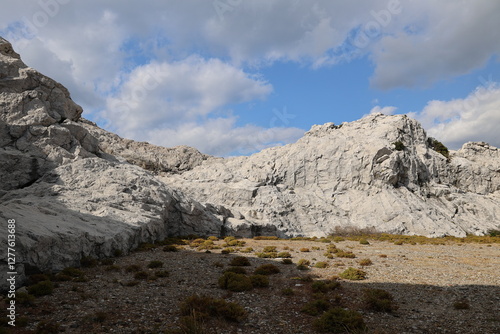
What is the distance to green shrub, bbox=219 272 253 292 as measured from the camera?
1664cm

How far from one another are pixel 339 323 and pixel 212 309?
16.3 ft

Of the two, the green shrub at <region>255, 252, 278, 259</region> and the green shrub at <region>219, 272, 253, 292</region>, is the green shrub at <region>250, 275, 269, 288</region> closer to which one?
the green shrub at <region>219, 272, 253, 292</region>

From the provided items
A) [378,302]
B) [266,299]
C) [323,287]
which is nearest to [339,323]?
[378,302]

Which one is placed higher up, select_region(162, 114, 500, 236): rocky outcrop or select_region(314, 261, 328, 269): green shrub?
select_region(162, 114, 500, 236): rocky outcrop

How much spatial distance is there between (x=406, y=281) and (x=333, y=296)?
20.6 ft

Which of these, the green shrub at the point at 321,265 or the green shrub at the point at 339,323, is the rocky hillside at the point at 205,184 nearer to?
the green shrub at the point at 339,323

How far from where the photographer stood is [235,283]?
55.3ft

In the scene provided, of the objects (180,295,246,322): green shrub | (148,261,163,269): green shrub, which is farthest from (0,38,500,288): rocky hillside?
(180,295,246,322): green shrub

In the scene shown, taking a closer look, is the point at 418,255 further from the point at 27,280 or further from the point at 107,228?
the point at 27,280

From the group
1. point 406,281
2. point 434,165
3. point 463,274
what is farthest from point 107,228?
point 434,165

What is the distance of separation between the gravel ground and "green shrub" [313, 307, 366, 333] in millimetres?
347

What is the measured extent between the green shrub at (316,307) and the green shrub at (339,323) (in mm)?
1218

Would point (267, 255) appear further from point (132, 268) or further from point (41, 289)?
point (41, 289)

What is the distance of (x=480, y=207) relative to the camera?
2488 inches
